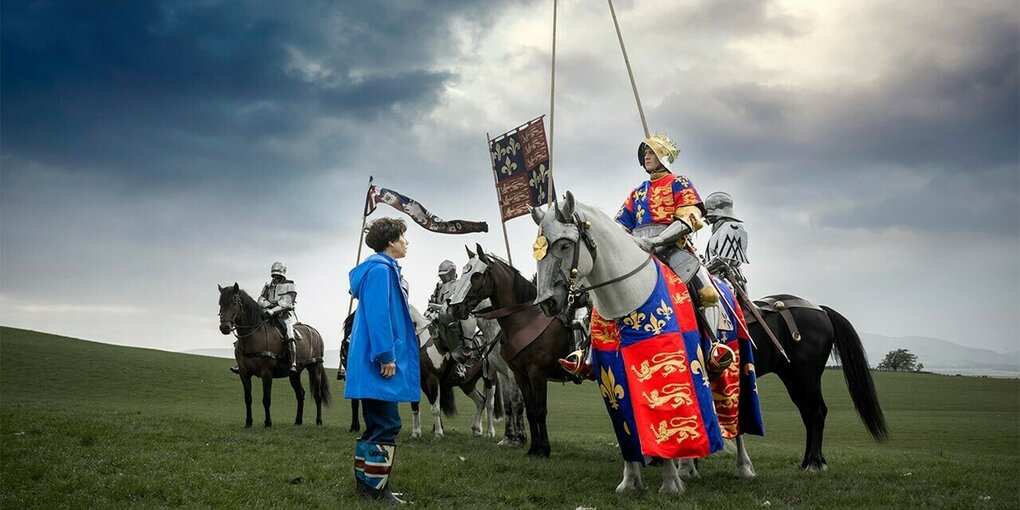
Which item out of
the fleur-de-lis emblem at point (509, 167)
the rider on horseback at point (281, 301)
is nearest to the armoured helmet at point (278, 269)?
the rider on horseback at point (281, 301)

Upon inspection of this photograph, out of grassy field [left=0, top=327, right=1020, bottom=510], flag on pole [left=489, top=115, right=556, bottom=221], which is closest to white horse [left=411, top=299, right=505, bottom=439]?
grassy field [left=0, top=327, right=1020, bottom=510]

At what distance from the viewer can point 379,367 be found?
6121 mm

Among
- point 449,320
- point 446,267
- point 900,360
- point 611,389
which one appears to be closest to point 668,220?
point 611,389

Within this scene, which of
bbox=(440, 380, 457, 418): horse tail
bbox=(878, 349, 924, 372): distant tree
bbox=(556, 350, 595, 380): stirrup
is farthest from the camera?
bbox=(878, 349, 924, 372): distant tree

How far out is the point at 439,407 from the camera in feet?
45.5

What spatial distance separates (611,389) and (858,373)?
4569 mm

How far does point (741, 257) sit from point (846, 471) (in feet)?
9.92

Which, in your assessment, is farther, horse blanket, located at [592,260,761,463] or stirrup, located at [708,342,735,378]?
stirrup, located at [708,342,735,378]

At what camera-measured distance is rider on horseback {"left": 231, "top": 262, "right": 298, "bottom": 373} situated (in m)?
15.1

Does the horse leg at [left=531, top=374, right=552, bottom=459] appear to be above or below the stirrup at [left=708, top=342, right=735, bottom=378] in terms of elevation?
below

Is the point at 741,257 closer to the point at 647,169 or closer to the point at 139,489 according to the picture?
the point at 647,169

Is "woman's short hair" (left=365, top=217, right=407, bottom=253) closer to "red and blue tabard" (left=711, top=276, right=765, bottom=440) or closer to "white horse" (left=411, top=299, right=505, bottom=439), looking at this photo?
"red and blue tabard" (left=711, top=276, right=765, bottom=440)

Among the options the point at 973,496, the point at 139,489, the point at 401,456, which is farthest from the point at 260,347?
the point at 973,496

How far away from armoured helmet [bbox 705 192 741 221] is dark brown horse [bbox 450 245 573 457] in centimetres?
272
